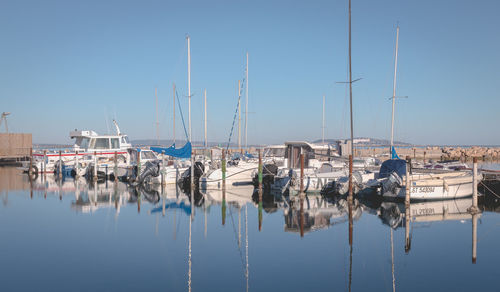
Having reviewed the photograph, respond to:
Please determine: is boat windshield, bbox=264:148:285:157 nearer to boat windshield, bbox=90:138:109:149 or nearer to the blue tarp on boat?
the blue tarp on boat

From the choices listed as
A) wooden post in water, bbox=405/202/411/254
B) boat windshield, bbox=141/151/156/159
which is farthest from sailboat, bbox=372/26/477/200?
boat windshield, bbox=141/151/156/159

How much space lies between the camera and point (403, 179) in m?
20.1

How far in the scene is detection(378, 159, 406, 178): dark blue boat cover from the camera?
20.5 meters

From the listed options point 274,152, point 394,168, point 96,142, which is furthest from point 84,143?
point 394,168

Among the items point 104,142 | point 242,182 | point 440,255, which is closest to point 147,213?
point 242,182

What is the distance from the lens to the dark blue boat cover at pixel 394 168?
2047 centimetres

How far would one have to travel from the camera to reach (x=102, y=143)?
117 ft

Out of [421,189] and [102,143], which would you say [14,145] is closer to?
[102,143]

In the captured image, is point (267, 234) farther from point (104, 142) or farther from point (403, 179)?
point (104, 142)

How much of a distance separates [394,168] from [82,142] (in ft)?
84.1

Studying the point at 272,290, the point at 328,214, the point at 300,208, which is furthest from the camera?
the point at 300,208

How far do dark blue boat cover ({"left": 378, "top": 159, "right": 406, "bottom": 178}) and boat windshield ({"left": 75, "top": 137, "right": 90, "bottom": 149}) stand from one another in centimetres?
2414

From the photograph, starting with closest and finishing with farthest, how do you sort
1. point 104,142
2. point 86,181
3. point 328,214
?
point 328,214 < point 86,181 < point 104,142

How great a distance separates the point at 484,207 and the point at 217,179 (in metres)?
13.9
